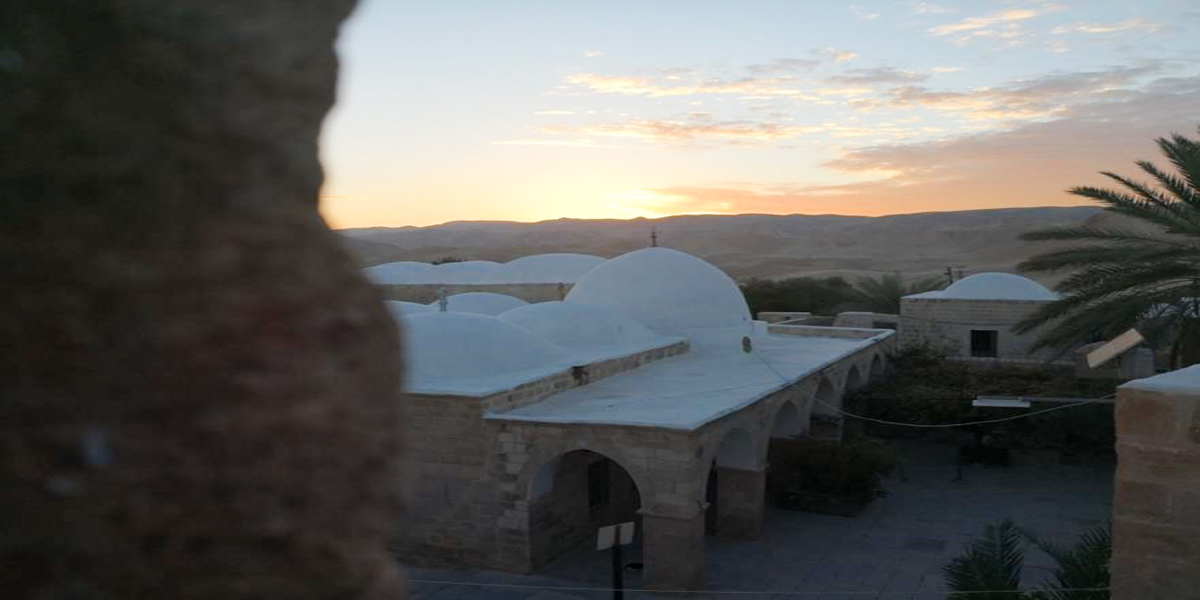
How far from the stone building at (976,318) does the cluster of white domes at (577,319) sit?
7116 millimetres

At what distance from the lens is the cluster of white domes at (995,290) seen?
70.4 feet

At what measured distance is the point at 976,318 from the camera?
827 inches

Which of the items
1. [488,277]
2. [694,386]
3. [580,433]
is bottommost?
[580,433]

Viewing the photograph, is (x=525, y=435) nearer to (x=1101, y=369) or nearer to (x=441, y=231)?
(x=1101, y=369)

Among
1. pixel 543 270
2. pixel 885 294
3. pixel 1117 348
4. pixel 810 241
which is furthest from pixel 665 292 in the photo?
pixel 810 241

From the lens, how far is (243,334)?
1.13 meters

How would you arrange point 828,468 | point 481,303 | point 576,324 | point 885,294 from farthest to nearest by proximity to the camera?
point 885,294
point 481,303
point 576,324
point 828,468

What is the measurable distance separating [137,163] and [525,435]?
8580mm

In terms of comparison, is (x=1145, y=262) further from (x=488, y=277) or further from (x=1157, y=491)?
(x=488, y=277)

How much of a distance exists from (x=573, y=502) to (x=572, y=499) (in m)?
0.05

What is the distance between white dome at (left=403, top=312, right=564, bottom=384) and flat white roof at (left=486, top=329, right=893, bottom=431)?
2.40 feet

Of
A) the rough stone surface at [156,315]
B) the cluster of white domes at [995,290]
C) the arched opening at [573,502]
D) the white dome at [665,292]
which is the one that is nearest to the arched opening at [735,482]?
the arched opening at [573,502]

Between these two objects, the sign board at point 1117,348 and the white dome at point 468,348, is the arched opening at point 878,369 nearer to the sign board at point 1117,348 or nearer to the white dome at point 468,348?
the sign board at point 1117,348

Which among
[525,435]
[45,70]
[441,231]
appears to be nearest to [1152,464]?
[45,70]
